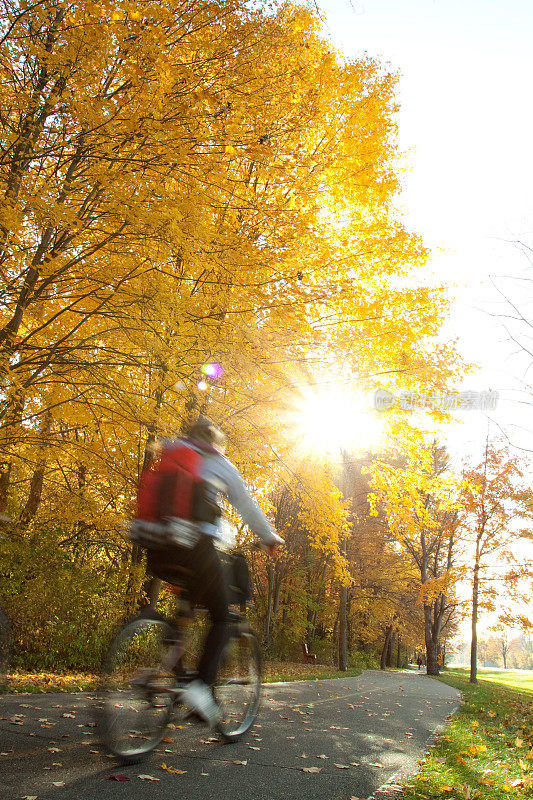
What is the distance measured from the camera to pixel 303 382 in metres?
7.12

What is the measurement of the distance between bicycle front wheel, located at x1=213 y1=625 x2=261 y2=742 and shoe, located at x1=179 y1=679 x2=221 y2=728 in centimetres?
6

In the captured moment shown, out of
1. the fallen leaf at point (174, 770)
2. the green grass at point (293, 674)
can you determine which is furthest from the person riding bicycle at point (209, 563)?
the green grass at point (293, 674)

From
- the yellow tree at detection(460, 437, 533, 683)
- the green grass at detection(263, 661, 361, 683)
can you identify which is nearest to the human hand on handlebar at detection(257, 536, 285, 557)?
the green grass at detection(263, 661, 361, 683)

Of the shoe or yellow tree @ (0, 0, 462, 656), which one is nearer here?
the shoe

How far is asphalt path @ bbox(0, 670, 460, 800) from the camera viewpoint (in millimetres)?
2352

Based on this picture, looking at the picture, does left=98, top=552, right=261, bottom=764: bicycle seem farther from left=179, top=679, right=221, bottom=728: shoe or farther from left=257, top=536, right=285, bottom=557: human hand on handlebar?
left=257, top=536, right=285, bottom=557: human hand on handlebar

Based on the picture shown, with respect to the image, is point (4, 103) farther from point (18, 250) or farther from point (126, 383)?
point (126, 383)

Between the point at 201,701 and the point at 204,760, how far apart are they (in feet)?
1.14

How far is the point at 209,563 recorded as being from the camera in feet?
9.28

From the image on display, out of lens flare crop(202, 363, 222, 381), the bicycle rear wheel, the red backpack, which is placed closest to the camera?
the bicycle rear wheel

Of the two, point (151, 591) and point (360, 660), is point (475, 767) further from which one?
point (360, 660)

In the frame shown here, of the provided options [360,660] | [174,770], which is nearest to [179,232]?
[174,770]

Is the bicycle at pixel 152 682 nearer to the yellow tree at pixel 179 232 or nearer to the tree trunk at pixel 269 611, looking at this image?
the yellow tree at pixel 179 232

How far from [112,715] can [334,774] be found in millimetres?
1341
